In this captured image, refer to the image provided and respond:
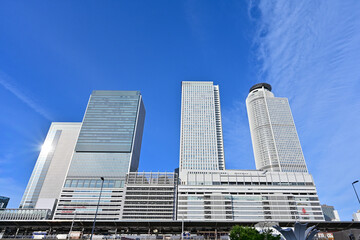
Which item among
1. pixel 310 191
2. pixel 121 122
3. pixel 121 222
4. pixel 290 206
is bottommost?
pixel 121 222

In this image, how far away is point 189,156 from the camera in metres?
166

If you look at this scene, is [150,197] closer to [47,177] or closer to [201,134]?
Result: [201,134]

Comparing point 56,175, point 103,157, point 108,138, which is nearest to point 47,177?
point 56,175

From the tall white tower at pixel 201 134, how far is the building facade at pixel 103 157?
40289 millimetres

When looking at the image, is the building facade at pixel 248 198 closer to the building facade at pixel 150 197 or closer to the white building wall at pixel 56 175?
the building facade at pixel 150 197

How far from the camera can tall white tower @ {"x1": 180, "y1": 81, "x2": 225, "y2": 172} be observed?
163625 mm

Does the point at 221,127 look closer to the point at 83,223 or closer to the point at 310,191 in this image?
the point at 310,191

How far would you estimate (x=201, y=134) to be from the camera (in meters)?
176

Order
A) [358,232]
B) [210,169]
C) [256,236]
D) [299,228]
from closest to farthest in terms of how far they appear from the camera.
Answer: [299,228]
[358,232]
[256,236]
[210,169]

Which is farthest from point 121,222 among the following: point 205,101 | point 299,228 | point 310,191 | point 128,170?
point 205,101

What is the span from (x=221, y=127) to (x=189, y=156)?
40.6m

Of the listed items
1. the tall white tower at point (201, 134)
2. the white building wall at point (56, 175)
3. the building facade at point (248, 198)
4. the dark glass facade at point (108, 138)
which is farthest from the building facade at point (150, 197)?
the white building wall at point (56, 175)

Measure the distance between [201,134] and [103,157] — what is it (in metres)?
78.5

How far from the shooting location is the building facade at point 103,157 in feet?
430
